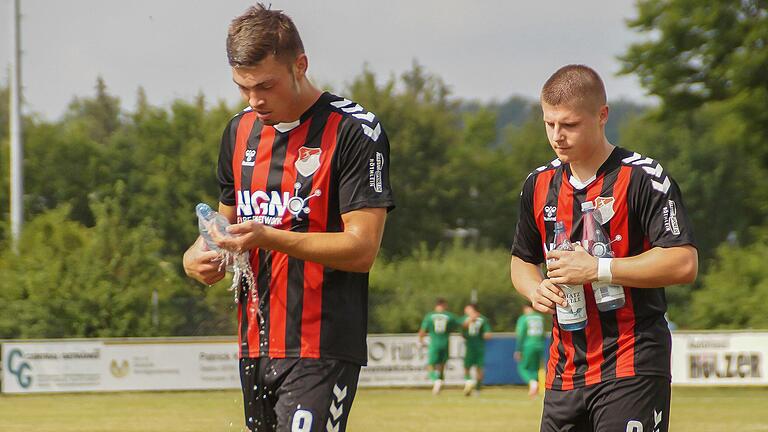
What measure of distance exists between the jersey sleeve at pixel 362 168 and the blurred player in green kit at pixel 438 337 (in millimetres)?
21163

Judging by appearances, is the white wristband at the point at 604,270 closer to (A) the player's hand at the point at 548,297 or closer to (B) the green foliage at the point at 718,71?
(A) the player's hand at the point at 548,297

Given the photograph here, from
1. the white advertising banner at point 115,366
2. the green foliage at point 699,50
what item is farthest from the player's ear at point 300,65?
the green foliage at point 699,50

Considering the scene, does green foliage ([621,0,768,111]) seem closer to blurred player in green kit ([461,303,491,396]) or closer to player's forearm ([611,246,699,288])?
blurred player in green kit ([461,303,491,396])

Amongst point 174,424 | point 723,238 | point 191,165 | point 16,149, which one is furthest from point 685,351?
point 723,238

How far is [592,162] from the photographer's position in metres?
5.55

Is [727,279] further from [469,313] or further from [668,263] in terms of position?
[668,263]

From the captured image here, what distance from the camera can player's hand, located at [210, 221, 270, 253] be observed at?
4.50m

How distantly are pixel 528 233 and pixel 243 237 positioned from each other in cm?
186

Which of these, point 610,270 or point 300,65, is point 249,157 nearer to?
point 300,65

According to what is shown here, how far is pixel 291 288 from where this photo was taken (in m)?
4.92

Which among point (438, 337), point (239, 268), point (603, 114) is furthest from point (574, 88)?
point (438, 337)

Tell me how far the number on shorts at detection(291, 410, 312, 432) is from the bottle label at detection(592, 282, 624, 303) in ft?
4.73

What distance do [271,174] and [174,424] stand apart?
1388cm

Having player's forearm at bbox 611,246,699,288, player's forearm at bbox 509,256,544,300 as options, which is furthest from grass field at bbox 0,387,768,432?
player's forearm at bbox 611,246,699,288
